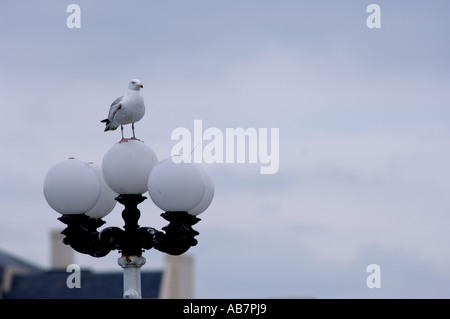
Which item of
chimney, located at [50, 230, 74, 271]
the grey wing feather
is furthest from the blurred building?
the grey wing feather

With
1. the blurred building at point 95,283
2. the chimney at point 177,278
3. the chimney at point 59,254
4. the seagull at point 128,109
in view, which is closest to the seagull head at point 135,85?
the seagull at point 128,109

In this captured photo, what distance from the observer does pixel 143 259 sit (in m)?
9.80

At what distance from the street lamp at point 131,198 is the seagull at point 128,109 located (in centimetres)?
26

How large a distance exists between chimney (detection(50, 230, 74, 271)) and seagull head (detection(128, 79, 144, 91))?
3828 cm

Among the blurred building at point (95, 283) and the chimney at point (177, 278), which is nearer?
the blurred building at point (95, 283)

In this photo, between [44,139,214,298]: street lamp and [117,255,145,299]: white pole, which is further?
[117,255,145,299]: white pole

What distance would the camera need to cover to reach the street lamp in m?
9.62

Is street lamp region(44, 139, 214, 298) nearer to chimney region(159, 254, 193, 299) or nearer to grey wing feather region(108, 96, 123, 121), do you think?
grey wing feather region(108, 96, 123, 121)

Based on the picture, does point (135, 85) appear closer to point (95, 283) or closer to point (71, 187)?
point (71, 187)

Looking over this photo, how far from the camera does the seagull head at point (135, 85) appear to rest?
10086 millimetres

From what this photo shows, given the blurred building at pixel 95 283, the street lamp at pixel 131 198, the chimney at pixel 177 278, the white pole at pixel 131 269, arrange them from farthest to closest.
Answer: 1. the chimney at pixel 177 278
2. the blurred building at pixel 95 283
3. the white pole at pixel 131 269
4. the street lamp at pixel 131 198

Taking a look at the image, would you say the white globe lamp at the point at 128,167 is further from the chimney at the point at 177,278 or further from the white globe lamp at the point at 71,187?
the chimney at the point at 177,278
